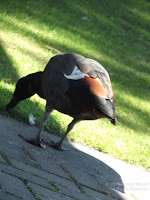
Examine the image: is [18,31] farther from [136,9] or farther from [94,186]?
[136,9]

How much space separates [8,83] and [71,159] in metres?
1.83

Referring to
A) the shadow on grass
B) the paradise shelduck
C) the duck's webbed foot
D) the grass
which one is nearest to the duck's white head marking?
the paradise shelduck

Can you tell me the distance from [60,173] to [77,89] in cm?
78

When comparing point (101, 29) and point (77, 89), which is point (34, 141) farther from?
point (101, 29)

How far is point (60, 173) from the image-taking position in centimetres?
382

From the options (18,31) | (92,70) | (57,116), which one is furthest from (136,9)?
(92,70)

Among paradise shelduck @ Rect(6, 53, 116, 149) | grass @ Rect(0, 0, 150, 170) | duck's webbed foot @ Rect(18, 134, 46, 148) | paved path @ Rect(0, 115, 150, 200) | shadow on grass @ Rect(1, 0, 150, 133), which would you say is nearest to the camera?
paved path @ Rect(0, 115, 150, 200)

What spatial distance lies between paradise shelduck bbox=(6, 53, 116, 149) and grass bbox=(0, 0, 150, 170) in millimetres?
901

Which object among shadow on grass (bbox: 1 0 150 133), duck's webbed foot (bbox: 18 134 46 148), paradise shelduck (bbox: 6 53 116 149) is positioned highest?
paradise shelduck (bbox: 6 53 116 149)

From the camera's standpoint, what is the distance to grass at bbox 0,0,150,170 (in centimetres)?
535

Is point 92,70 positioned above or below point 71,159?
above

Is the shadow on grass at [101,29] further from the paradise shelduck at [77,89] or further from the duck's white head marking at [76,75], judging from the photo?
the duck's white head marking at [76,75]

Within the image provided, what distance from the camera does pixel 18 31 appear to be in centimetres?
796

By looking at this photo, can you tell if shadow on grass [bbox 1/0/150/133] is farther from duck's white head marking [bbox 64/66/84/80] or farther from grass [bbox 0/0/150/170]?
duck's white head marking [bbox 64/66/84/80]
